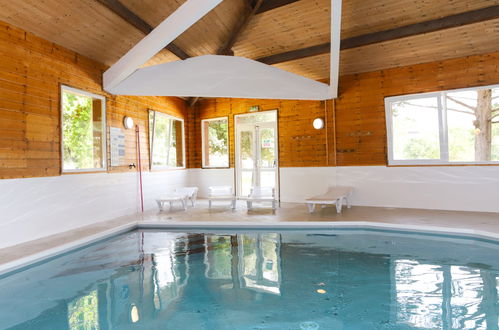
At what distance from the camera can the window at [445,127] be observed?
615cm

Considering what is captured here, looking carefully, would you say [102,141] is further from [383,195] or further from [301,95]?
[383,195]

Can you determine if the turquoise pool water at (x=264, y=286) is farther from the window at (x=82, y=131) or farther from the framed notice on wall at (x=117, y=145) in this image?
the framed notice on wall at (x=117, y=145)

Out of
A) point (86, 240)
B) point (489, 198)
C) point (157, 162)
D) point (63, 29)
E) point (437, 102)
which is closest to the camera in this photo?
point (86, 240)

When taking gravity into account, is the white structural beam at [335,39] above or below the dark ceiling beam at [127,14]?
below

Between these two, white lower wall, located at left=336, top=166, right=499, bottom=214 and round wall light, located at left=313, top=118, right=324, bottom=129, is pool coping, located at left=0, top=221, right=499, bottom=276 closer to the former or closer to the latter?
white lower wall, located at left=336, top=166, right=499, bottom=214

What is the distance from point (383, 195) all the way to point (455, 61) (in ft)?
9.94

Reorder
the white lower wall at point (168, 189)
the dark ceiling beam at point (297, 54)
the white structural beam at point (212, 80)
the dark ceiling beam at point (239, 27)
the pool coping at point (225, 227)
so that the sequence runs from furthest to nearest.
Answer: the dark ceiling beam at point (297, 54), the dark ceiling beam at point (239, 27), the white structural beam at point (212, 80), the white lower wall at point (168, 189), the pool coping at point (225, 227)

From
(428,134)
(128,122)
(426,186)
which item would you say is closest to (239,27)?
(128,122)

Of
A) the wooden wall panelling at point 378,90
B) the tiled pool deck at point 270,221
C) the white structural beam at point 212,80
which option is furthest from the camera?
the wooden wall panelling at point 378,90

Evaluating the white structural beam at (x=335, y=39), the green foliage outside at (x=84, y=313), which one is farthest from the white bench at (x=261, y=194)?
the green foliage outside at (x=84, y=313)

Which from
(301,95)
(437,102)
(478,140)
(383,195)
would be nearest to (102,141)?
(301,95)

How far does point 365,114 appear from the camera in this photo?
23.9 feet

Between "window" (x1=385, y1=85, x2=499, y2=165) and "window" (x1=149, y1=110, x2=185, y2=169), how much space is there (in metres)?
5.44

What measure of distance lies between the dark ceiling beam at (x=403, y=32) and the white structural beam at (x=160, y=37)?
2.97 metres
